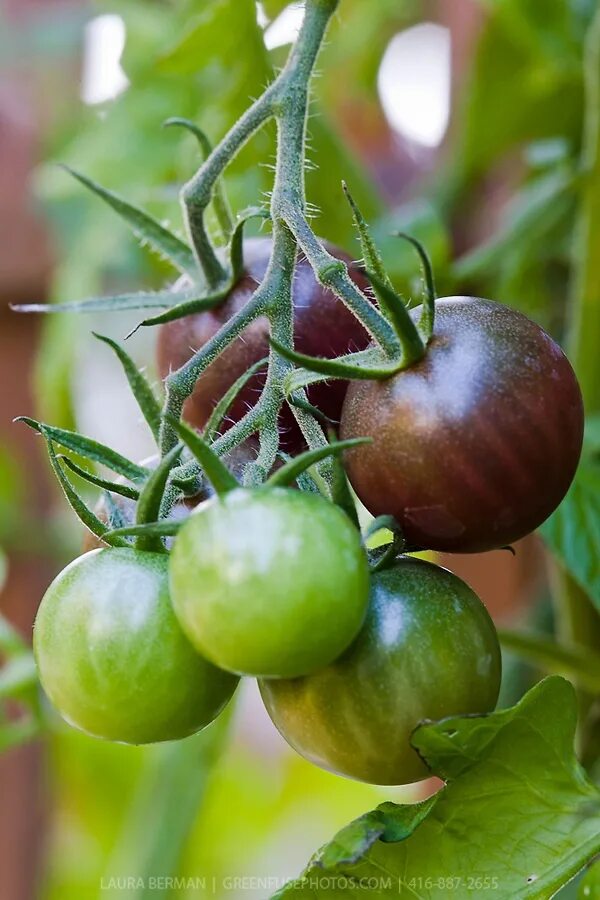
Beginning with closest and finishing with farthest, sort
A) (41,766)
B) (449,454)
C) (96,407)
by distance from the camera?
(449,454) < (41,766) < (96,407)

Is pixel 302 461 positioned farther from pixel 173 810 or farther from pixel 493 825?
pixel 173 810

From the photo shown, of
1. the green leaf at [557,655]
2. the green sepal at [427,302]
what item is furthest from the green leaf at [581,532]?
the green sepal at [427,302]

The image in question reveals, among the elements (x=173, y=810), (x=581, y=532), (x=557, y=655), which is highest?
(x=581, y=532)

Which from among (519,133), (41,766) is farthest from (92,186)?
(41,766)

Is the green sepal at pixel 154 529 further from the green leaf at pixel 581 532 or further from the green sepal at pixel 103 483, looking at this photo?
the green leaf at pixel 581 532

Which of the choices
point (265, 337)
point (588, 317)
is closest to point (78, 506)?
point (265, 337)

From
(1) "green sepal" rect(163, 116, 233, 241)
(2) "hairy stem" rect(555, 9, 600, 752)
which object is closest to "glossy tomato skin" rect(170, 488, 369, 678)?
(1) "green sepal" rect(163, 116, 233, 241)

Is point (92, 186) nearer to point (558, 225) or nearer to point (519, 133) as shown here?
point (558, 225)
